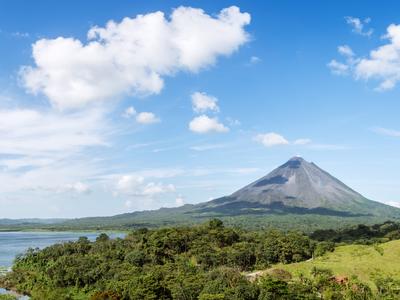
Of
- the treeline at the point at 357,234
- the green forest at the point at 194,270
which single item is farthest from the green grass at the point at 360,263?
the treeline at the point at 357,234

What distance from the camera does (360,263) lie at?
205 ft

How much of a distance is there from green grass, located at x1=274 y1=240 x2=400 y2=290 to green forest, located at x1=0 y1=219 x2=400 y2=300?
31cm

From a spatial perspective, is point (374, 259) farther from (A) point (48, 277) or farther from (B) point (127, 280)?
(A) point (48, 277)

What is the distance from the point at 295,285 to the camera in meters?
46.9

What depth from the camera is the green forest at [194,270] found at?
48.1m

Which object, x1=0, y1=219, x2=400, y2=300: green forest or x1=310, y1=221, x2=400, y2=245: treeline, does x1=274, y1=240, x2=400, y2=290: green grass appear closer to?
x1=0, y1=219, x2=400, y2=300: green forest

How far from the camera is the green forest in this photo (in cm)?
4812

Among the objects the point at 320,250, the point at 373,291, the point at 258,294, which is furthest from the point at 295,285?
the point at 320,250

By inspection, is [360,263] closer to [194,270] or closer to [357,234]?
[194,270]

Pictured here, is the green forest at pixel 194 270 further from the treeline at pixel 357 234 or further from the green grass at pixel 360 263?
the treeline at pixel 357 234

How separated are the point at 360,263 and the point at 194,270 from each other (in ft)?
74.4

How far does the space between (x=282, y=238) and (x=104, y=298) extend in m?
35.0

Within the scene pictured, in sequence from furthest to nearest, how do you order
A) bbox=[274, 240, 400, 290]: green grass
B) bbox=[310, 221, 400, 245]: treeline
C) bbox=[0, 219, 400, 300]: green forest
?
1. bbox=[310, 221, 400, 245]: treeline
2. bbox=[274, 240, 400, 290]: green grass
3. bbox=[0, 219, 400, 300]: green forest

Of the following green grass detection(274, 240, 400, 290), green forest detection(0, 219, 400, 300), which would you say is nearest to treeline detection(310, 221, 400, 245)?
green grass detection(274, 240, 400, 290)
